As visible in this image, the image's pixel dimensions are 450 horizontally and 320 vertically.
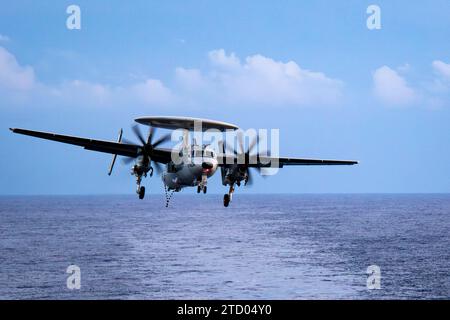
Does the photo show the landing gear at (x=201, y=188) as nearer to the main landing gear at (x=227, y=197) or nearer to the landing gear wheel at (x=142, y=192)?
the main landing gear at (x=227, y=197)

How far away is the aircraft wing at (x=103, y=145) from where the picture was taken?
36906 mm

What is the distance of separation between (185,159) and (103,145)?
641 cm

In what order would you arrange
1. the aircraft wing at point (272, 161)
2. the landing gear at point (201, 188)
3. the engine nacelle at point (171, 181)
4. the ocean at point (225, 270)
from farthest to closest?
the ocean at point (225, 270) → the aircraft wing at point (272, 161) → the engine nacelle at point (171, 181) → the landing gear at point (201, 188)

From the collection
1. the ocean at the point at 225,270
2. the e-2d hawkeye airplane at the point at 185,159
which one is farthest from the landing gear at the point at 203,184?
the ocean at the point at 225,270

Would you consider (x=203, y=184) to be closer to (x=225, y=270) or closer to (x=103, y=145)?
(x=103, y=145)

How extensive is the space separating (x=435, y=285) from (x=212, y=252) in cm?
8011

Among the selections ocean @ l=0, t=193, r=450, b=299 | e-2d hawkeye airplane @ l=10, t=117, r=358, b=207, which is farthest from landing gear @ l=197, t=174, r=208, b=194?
ocean @ l=0, t=193, r=450, b=299

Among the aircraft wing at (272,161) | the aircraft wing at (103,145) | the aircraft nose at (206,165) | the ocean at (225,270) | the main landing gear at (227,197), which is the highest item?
the aircraft wing at (103,145)

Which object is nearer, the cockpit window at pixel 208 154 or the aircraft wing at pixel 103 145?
the aircraft wing at pixel 103 145

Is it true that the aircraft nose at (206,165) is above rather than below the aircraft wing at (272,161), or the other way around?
below

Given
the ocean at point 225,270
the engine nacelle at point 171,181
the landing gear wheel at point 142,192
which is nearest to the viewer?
the landing gear wheel at point 142,192
